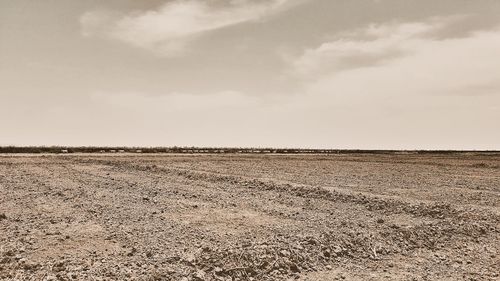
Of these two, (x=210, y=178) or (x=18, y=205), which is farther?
(x=210, y=178)

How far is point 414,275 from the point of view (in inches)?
334

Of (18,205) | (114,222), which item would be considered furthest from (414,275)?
(18,205)

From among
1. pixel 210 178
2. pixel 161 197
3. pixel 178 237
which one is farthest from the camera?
pixel 210 178

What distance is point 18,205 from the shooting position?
1409 cm

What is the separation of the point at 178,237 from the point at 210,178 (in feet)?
46.6

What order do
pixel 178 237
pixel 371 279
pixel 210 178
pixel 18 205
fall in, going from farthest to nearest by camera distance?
pixel 210 178 < pixel 18 205 < pixel 178 237 < pixel 371 279

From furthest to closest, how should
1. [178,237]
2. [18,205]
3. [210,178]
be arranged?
[210,178], [18,205], [178,237]

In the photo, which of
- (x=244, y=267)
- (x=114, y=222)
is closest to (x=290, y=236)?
(x=244, y=267)

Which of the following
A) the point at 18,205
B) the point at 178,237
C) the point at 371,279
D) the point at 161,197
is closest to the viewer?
the point at 371,279

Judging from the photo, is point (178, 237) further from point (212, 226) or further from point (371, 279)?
point (371, 279)

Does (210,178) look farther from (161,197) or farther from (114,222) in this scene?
(114,222)

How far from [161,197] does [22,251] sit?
7801 millimetres

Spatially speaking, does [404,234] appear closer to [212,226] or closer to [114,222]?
[212,226]

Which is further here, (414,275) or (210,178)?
(210,178)
